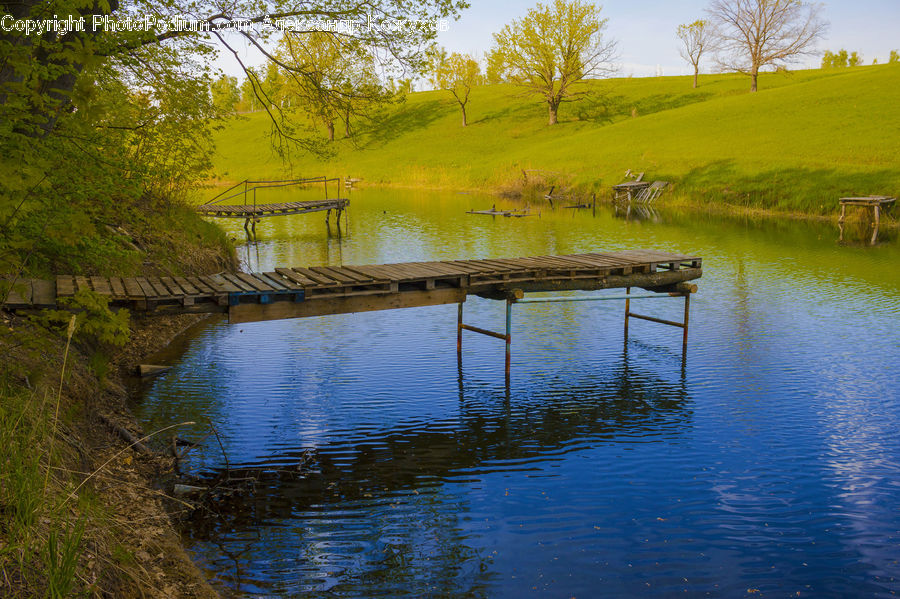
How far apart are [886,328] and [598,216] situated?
90.5ft

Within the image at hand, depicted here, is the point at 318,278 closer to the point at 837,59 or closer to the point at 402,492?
the point at 402,492

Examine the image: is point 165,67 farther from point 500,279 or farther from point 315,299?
point 500,279

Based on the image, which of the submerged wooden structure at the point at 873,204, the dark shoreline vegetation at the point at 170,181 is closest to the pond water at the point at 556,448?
the dark shoreline vegetation at the point at 170,181

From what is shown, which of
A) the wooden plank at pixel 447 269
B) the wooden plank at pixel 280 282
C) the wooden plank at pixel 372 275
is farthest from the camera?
the wooden plank at pixel 447 269

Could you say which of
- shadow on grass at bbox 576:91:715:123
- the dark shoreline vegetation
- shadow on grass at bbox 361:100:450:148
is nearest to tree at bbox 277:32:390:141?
the dark shoreline vegetation

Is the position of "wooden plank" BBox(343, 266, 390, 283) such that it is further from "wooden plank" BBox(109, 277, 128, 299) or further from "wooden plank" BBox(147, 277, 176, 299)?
"wooden plank" BBox(109, 277, 128, 299)

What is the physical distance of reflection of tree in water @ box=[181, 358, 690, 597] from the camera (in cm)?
831

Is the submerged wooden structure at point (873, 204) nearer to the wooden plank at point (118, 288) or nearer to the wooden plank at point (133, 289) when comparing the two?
the wooden plank at point (133, 289)

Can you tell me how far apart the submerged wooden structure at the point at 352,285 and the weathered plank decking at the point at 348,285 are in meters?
0.02

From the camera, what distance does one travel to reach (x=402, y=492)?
1052cm

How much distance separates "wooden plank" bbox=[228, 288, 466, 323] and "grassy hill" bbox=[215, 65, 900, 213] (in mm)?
9088

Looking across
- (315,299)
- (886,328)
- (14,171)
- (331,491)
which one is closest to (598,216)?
(886,328)

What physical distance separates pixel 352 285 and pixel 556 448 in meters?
4.53

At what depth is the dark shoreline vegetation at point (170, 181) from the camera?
655cm
